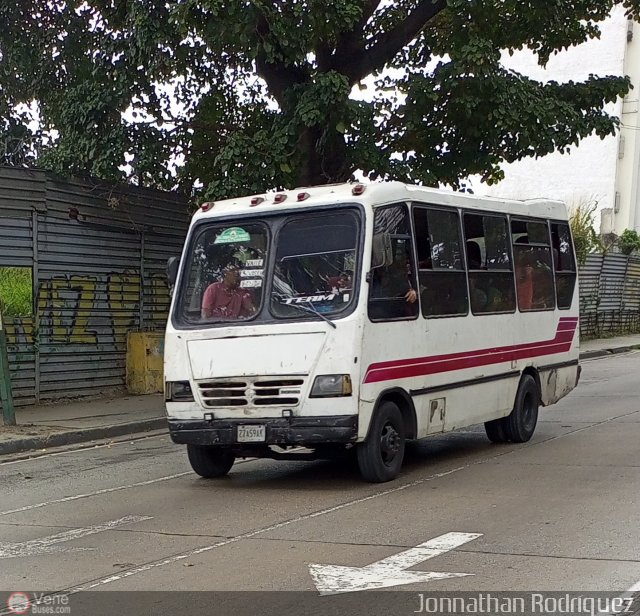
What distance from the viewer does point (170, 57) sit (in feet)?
52.4

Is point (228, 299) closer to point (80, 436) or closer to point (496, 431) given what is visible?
point (496, 431)

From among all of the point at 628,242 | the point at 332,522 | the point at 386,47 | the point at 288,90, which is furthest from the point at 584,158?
the point at 332,522

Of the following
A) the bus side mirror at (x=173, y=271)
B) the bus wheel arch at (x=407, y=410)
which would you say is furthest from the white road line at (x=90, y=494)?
the bus wheel arch at (x=407, y=410)

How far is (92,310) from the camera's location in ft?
57.0

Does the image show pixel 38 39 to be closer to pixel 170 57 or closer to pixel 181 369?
pixel 170 57

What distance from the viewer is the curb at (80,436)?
12.8 m

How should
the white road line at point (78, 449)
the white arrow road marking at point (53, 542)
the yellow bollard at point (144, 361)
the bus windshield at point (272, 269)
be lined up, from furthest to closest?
1. the yellow bollard at point (144, 361)
2. the white road line at point (78, 449)
3. the bus windshield at point (272, 269)
4. the white arrow road marking at point (53, 542)

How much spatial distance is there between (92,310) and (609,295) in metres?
21.3

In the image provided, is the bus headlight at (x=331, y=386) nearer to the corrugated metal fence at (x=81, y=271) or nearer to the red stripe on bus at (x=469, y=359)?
the red stripe on bus at (x=469, y=359)

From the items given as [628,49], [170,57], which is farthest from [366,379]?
[628,49]

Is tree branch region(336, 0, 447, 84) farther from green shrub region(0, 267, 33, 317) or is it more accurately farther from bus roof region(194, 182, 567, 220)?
bus roof region(194, 182, 567, 220)

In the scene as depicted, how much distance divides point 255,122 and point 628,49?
96.6ft

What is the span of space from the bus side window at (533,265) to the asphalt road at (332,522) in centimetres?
175

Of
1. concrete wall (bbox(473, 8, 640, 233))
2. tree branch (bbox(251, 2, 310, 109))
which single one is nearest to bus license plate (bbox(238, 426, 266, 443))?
tree branch (bbox(251, 2, 310, 109))
